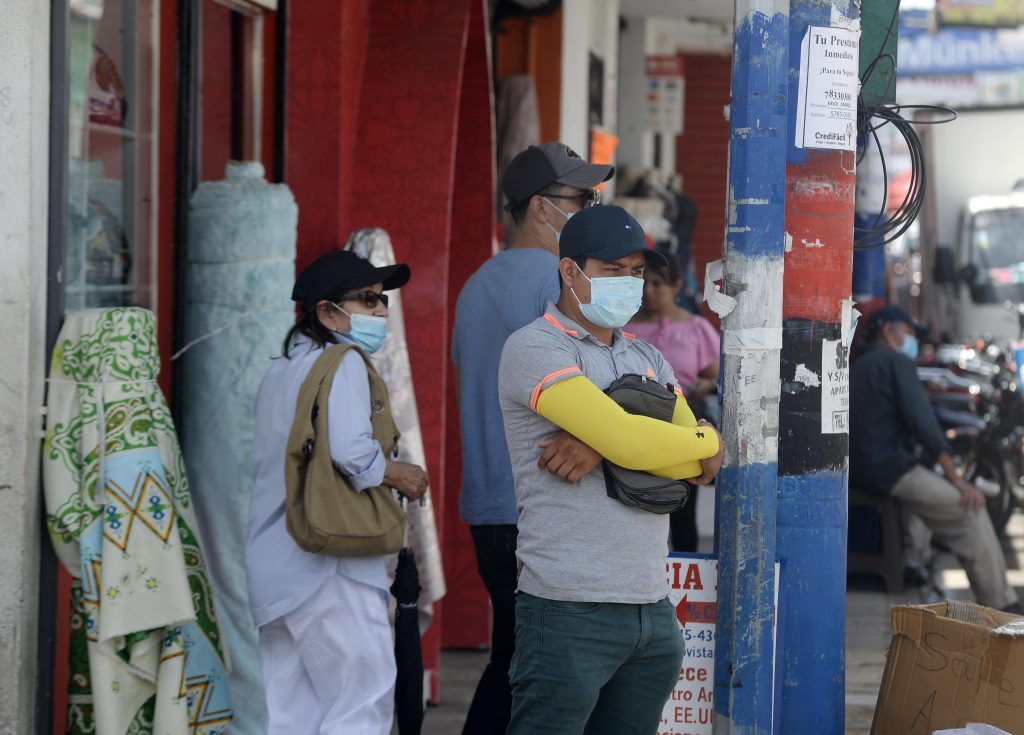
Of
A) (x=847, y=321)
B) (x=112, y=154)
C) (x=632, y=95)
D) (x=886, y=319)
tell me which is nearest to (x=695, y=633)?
(x=847, y=321)

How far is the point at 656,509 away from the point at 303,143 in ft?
9.69

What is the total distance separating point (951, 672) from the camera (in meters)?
3.90

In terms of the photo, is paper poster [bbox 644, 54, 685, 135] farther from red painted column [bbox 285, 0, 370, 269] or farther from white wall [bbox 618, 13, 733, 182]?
red painted column [bbox 285, 0, 370, 269]

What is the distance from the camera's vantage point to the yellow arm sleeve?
332 centimetres

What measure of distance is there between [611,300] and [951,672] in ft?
4.57

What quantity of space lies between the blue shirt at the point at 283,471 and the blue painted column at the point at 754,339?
1.06 meters

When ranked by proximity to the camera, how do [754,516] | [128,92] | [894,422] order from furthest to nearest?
1. [894,422]
2. [128,92]
3. [754,516]

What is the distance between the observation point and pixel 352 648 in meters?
4.30

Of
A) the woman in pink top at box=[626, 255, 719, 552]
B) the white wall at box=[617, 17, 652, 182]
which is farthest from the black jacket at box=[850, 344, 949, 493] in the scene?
the white wall at box=[617, 17, 652, 182]

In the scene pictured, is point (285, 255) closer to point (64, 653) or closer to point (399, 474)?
point (399, 474)

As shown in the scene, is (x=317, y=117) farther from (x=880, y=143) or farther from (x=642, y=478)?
(x=642, y=478)

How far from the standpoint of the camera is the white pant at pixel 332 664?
427cm

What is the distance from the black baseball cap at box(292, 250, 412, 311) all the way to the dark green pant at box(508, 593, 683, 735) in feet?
4.12


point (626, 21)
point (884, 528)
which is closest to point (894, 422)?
point (884, 528)
